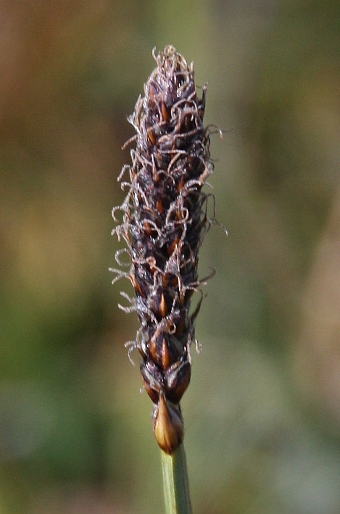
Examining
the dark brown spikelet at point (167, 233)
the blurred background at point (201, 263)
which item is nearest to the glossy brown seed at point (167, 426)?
the dark brown spikelet at point (167, 233)

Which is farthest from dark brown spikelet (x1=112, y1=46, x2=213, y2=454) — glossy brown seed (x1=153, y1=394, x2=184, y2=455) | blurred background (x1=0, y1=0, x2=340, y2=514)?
blurred background (x1=0, y1=0, x2=340, y2=514)

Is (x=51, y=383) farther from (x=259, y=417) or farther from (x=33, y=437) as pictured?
(x=259, y=417)

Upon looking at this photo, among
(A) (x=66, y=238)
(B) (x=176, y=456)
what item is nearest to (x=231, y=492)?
→ (A) (x=66, y=238)

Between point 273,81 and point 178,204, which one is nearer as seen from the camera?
point 178,204

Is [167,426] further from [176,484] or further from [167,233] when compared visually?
[167,233]

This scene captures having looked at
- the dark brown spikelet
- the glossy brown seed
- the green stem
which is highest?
the dark brown spikelet

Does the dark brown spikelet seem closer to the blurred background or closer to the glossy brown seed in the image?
the glossy brown seed
